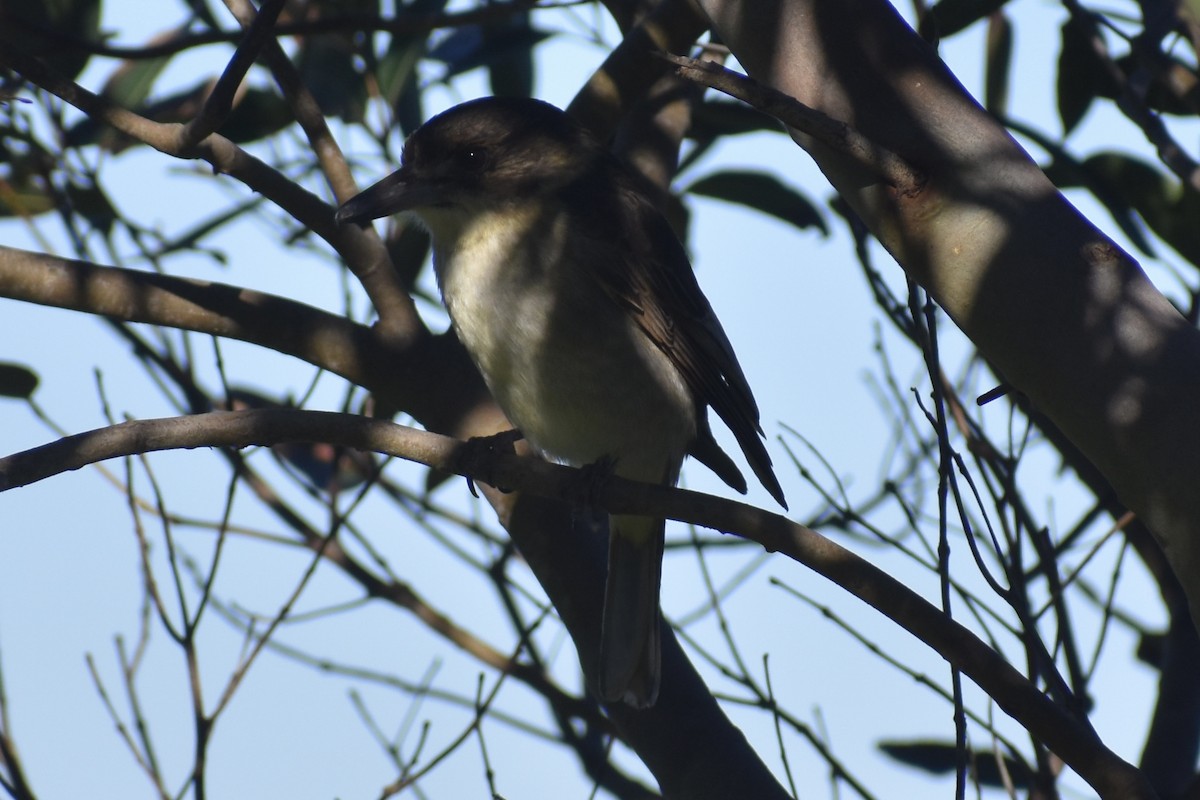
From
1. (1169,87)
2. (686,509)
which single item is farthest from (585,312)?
(1169,87)

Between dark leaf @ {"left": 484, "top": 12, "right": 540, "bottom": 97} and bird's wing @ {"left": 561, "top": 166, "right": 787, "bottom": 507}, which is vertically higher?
dark leaf @ {"left": 484, "top": 12, "right": 540, "bottom": 97}

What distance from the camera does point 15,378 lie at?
363 centimetres

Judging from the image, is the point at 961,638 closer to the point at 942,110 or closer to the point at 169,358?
the point at 942,110

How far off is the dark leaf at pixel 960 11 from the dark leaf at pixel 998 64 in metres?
0.70

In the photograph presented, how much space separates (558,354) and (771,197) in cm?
156

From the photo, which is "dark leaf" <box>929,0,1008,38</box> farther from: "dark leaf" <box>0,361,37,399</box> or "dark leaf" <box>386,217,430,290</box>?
"dark leaf" <box>0,361,37,399</box>

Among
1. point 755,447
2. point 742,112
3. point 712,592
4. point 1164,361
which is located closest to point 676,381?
point 755,447

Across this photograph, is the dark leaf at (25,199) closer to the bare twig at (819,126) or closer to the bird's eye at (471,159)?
the bird's eye at (471,159)

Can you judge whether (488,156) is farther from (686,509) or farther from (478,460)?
(686,509)

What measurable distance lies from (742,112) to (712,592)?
5.70 feet

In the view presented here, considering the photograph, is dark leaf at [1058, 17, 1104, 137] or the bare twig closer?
the bare twig

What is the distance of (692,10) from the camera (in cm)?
391

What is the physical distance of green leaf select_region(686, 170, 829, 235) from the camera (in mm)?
4738

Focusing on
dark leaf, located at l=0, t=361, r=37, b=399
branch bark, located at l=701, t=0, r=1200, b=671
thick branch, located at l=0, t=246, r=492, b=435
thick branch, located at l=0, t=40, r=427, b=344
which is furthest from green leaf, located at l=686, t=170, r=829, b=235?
dark leaf, located at l=0, t=361, r=37, b=399
